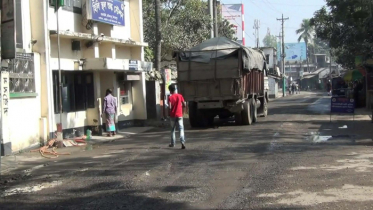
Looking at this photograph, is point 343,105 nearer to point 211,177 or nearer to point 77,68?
point 77,68

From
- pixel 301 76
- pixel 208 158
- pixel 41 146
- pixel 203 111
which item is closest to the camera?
pixel 208 158

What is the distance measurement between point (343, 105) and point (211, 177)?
45.8ft

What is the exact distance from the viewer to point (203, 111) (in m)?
20.7

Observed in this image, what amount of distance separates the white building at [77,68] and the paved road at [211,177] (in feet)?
7.13

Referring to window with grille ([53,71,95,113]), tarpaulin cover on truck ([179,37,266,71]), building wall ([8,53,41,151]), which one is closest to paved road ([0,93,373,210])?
building wall ([8,53,41,151])

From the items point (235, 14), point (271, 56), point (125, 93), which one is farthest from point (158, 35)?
point (235, 14)

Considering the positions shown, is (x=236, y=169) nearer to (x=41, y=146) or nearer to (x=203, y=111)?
(x=41, y=146)

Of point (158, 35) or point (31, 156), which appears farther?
point (158, 35)

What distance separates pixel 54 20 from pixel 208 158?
8.25m

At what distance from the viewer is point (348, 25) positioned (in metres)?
30.3

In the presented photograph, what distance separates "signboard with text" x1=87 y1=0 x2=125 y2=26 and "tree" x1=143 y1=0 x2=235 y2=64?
37.0 ft

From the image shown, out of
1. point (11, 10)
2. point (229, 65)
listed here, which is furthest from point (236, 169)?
point (229, 65)

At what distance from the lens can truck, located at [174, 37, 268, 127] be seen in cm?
1936

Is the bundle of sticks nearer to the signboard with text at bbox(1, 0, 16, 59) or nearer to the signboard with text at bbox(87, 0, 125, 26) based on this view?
the signboard with text at bbox(1, 0, 16, 59)
